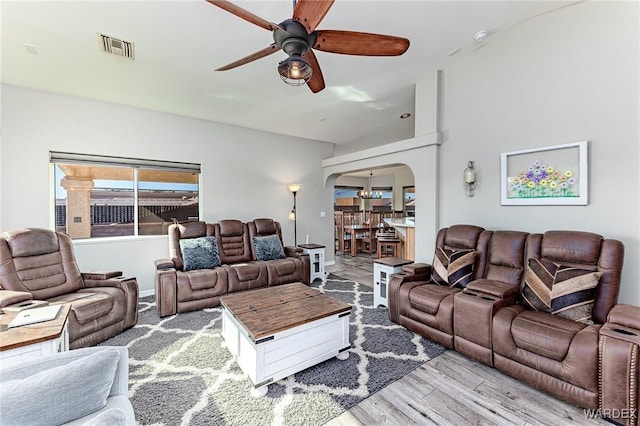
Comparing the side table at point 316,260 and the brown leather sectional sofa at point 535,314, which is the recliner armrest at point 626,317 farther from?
the side table at point 316,260

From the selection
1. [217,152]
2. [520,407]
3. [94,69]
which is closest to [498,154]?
[520,407]

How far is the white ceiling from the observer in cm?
226

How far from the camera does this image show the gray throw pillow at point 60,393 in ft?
2.72

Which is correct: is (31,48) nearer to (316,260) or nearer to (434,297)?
(316,260)

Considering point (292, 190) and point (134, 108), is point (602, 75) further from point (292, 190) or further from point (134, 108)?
point (134, 108)

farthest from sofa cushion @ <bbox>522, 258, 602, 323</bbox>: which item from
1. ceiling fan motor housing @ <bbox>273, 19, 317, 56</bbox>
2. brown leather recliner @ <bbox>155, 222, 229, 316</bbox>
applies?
brown leather recliner @ <bbox>155, 222, 229, 316</bbox>

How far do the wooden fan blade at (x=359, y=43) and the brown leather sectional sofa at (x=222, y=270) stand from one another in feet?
9.85

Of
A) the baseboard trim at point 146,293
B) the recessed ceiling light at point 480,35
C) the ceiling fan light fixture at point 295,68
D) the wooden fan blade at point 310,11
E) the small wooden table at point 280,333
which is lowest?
the baseboard trim at point 146,293

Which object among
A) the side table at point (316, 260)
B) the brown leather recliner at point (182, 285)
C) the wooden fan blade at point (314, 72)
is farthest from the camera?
the side table at point (316, 260)

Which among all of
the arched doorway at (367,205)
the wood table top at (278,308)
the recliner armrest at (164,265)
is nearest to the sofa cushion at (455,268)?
the wood table top at (278,308)

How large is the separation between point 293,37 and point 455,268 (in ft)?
8.42

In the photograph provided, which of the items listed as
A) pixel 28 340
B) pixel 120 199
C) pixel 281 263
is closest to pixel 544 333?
pixel 281 263

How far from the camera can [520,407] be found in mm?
1792

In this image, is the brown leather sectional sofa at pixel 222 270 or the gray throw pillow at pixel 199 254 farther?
the gray throw pillow at pixel 199 254
